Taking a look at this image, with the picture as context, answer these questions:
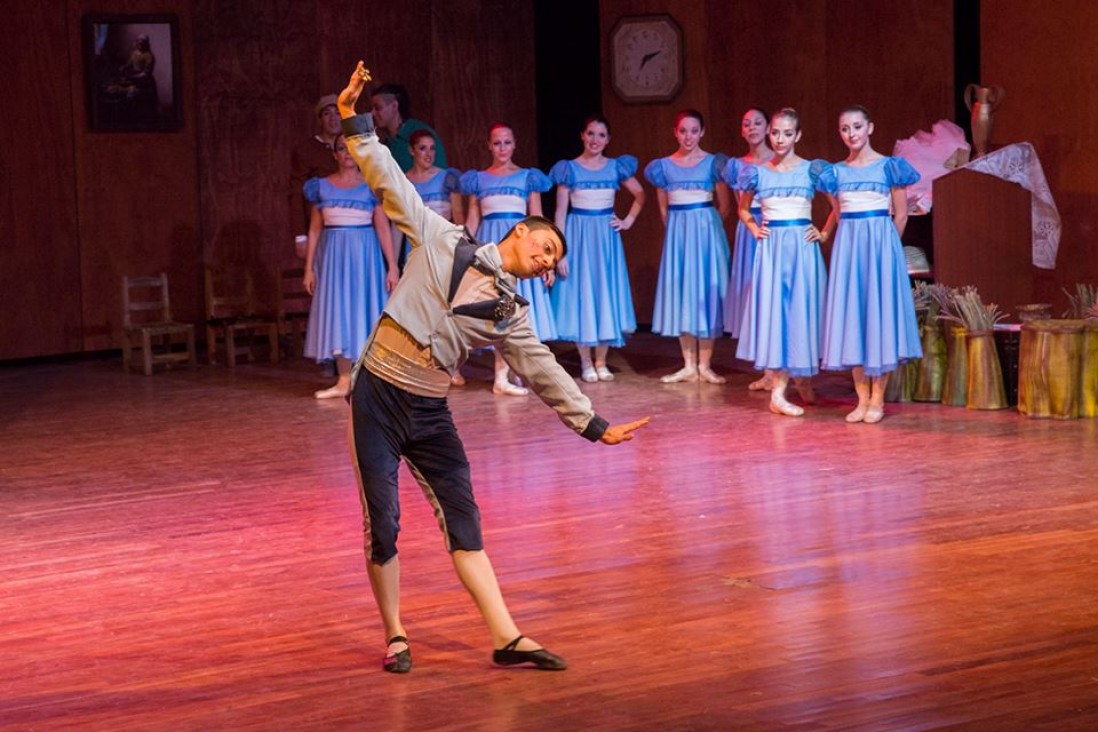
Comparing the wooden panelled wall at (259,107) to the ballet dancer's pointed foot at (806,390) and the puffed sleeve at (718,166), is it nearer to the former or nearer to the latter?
the puffed sleeve at (718,166)

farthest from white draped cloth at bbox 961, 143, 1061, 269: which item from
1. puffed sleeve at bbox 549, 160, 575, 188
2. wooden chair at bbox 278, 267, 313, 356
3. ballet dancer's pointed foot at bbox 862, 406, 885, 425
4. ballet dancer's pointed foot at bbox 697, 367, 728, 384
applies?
wooden chair at bbox 278, 267, 313, 356

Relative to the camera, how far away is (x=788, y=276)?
7.83m

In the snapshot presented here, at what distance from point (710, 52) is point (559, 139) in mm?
1403

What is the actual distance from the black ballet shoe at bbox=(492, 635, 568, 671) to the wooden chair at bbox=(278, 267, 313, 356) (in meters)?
6.59

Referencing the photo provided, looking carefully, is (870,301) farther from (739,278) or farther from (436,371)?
(436,371)

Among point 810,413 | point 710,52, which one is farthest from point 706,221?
point 710,52

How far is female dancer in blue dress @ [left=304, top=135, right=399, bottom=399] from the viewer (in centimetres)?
878

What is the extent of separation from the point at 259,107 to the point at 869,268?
16.8ft

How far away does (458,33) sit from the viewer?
468 inches

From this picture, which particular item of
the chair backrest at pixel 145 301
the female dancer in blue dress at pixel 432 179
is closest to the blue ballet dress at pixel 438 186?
the female dancer in blue dress at pixel 432 179

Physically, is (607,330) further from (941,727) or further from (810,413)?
(941,727)

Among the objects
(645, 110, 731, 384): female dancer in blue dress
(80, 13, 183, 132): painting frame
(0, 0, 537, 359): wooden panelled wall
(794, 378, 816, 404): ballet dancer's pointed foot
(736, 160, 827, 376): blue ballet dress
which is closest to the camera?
(736, 160, 827, 376): blue ballet dress

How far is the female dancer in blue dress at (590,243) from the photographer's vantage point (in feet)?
29.6

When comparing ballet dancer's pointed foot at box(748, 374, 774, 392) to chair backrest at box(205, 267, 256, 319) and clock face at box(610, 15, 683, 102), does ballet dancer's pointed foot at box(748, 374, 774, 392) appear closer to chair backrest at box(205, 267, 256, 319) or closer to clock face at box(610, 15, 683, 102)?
clock face at box(610, 15, 683, 102)
